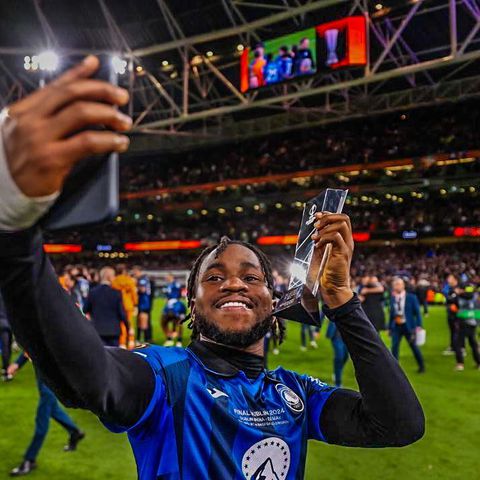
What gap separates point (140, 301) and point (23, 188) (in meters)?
12.9

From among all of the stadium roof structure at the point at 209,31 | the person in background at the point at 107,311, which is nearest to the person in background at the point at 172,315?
the person in background at the point at 107,311

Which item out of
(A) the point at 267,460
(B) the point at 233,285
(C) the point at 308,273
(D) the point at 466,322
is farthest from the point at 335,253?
(D) the point at 466,322

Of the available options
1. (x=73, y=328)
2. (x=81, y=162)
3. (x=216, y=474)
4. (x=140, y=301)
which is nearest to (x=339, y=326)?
(x=216, y=474)

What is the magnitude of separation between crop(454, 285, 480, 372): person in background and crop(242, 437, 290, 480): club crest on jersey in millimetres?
10065

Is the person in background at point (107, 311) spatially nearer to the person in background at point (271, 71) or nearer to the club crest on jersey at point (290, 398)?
the club crest on jersey at point (290, 398)

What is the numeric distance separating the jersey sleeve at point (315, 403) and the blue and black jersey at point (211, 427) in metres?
0.14

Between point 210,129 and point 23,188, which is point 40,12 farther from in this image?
point 210,129

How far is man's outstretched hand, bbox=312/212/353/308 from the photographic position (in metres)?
1.82

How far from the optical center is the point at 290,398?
1.98 metres

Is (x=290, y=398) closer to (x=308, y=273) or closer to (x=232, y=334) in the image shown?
(x=232, y=334)

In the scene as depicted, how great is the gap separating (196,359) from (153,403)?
0.29 meters

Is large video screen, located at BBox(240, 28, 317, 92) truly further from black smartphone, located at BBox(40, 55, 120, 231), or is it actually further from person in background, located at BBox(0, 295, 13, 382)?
black smartphone, located at BBox(40, 55, 120, 231)

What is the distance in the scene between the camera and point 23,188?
2.82 ft

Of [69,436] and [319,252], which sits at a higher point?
[319,252]
